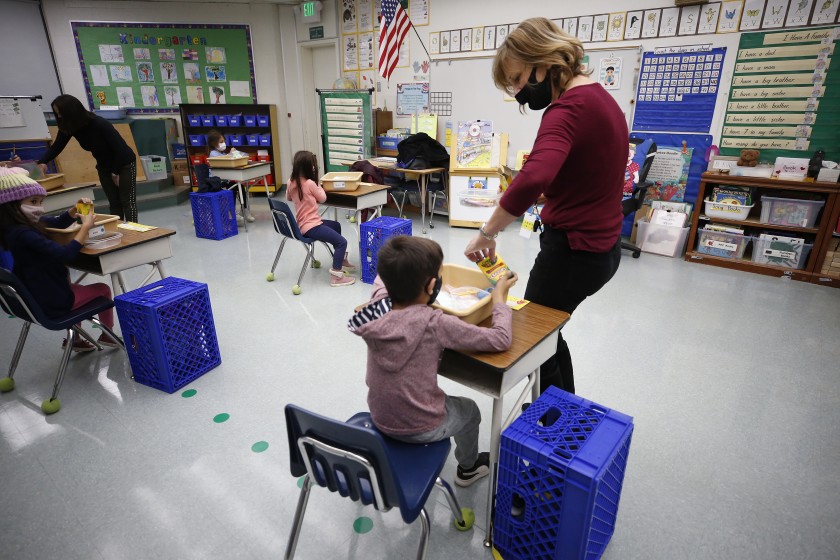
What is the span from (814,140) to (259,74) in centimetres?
734

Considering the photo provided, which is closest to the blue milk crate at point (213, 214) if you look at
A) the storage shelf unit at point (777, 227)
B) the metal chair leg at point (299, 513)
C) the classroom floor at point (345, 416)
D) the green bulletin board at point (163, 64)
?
the classroom floor at point (345, 416)

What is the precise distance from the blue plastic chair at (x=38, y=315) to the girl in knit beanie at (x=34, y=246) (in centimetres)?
6

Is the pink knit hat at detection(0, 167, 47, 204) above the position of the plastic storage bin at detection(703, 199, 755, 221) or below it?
above

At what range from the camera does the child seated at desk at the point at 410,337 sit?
1.29 m

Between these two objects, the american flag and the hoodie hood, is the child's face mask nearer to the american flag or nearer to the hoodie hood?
the hoodie hood

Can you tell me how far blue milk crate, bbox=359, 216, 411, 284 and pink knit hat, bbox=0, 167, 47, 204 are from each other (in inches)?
83.4

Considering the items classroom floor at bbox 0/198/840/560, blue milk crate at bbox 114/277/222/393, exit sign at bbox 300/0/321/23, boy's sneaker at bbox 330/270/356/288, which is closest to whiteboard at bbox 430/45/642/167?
exit sign at bbox 300/0/321/23

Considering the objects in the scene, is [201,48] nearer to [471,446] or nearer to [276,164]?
[276,164]

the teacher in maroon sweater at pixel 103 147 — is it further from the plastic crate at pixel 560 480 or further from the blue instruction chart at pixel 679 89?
the blue instruction chart at pixel 679 89

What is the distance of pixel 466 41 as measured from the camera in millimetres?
5984

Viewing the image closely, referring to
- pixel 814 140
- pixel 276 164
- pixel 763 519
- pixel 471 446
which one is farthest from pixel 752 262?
pixel 276 164

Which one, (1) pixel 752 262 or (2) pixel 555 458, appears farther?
(1) pixel 752 262

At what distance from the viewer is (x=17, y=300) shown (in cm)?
219

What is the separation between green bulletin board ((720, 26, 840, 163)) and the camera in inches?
162
